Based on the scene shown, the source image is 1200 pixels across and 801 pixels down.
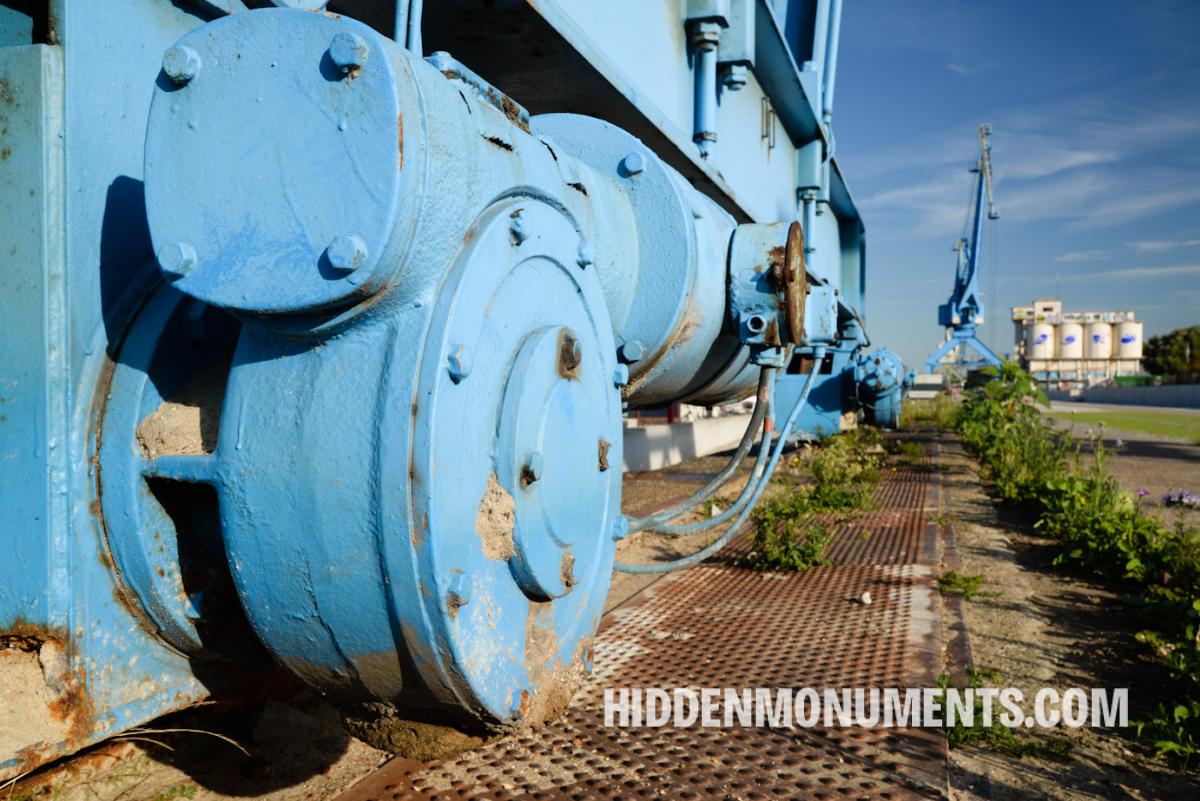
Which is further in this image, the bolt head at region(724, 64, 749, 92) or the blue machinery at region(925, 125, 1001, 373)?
the blue machinery at region(925, 125, 1001, 373)

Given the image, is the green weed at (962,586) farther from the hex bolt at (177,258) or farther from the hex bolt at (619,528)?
the hex bolt at (177,258)

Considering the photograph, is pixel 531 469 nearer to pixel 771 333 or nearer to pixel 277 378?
pixel 277 378

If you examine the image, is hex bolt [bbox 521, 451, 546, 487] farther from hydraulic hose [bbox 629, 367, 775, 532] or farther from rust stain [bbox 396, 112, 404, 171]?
hydraulic hose [bbox 629, 367, 775, 532]

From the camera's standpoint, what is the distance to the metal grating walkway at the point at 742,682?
1.77 metres

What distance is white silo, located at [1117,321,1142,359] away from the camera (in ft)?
226

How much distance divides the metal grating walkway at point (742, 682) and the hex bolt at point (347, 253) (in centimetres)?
114

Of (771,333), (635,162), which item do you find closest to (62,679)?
(635,162)

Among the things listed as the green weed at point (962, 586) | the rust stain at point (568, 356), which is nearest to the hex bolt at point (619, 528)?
the rust stain at point (568, 356)

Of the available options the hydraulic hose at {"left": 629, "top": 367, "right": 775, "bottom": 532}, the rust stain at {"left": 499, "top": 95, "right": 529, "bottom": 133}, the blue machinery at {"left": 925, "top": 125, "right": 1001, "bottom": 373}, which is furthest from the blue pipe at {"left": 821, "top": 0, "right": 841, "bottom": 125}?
the blue machinery at {"left": 925, "top": 125, "right": 1001, "bottom": 373}

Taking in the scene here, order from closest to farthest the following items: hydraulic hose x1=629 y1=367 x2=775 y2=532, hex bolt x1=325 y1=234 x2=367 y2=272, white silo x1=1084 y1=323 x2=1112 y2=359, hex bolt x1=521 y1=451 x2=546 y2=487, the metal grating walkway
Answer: hex bolt x1=325 y1=234 x2=367 y2=272
hex bolt x1=521 y1=451 x2=546 y2=487
the metal grating walkway
hydraulic hose x1=629 y1=367 x2=775 y2=532
white silo x1=1084 y1=323 x2=1112 y2=359

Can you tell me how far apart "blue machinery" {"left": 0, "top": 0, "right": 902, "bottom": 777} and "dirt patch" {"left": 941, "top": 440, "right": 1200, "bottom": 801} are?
119cm

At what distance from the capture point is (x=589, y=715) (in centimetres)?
217

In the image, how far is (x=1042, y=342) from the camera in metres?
69.4

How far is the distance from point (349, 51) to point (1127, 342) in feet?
262
